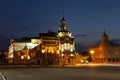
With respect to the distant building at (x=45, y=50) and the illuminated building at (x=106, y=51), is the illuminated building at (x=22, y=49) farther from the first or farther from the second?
the illuminated building at (x=106, y=51)

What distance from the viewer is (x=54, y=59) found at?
92.8 m

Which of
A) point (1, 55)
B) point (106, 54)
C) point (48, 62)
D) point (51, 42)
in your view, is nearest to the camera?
point (48, 62)

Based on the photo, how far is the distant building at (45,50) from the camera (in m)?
92.6

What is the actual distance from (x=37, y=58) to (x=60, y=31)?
88.3 ft

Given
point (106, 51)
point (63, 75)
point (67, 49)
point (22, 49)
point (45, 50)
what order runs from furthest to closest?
point (106, 51)
point (22, 49)
point (67, 49)
point (45, 50)
point (63, 75)

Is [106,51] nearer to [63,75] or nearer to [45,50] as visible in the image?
[45,50]

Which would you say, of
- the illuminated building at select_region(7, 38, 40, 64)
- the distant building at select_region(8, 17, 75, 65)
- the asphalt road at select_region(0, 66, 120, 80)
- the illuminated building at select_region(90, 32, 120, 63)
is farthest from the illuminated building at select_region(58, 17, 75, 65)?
the asphalt road at select_region(0, 66, 120, 80)

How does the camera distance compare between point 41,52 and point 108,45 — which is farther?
point 108,45

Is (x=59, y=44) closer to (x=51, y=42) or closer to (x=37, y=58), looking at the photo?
(x=51, y=42)

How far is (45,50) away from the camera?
94.5 metres

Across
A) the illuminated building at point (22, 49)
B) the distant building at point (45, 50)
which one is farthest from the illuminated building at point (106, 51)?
the illuminated building at point (22, 49)

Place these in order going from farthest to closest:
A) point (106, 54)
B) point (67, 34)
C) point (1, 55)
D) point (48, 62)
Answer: point (1, 55) < point (106, 54) < point (67, 34) < point (48, 62)

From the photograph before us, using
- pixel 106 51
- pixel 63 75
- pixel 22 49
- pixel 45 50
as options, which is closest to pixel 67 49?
pixel 45 50

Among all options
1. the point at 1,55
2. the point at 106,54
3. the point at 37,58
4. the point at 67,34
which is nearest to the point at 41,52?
the point at 37,58
